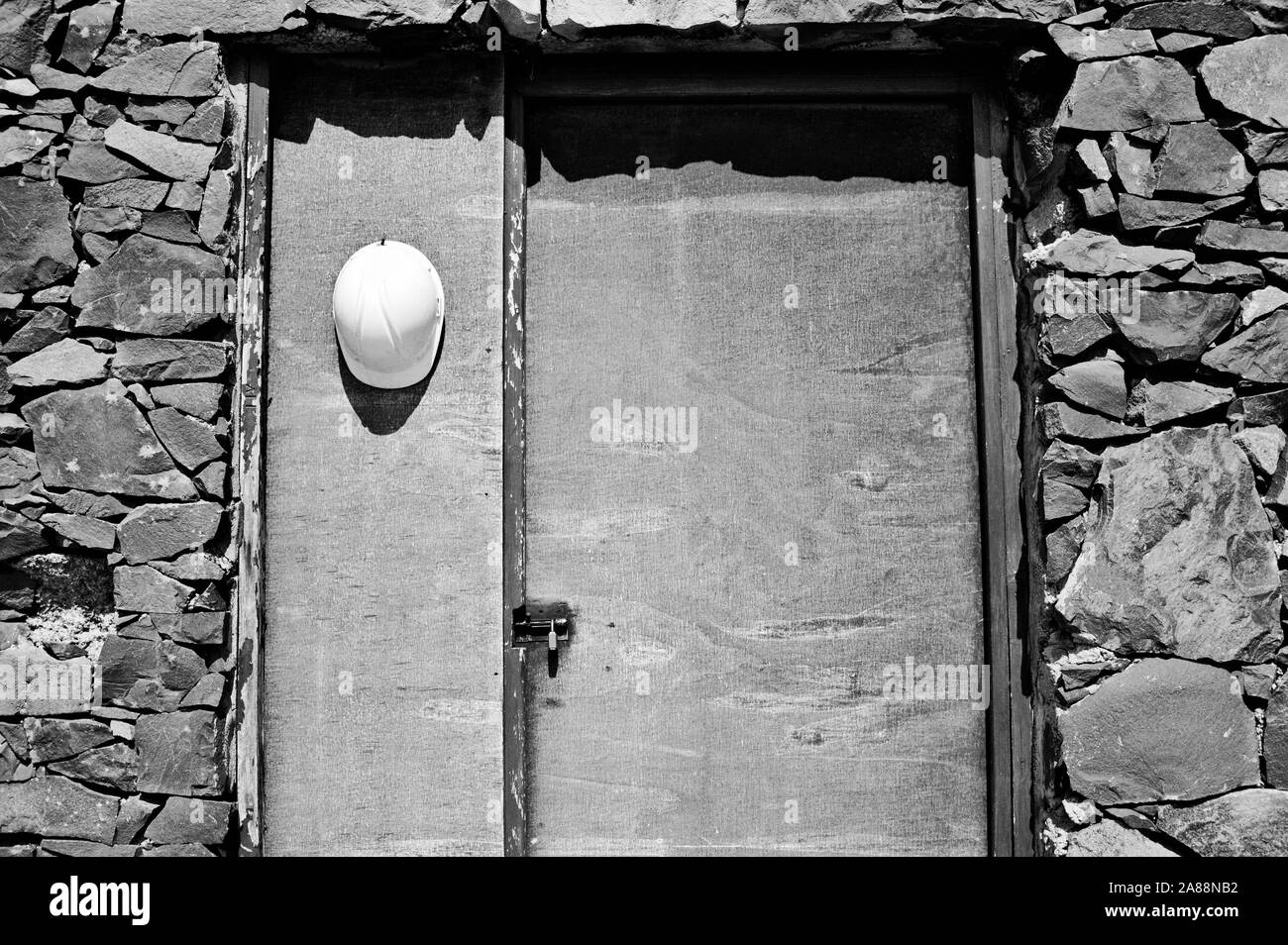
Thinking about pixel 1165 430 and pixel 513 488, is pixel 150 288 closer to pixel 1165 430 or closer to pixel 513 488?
pixel 513 488

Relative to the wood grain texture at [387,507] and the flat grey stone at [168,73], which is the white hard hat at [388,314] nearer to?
the wood grain texture at [387,507]

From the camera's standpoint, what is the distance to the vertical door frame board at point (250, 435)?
268cm

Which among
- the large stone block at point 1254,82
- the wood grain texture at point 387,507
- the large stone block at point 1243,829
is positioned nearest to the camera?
the large stone block at point 1243,829

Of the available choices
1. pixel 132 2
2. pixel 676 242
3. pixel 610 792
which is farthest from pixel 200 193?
pixel 610 792

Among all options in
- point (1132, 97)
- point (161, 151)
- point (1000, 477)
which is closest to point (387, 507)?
point (161, 151)

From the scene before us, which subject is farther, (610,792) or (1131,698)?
(610,792)

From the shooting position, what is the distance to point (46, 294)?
104 inches

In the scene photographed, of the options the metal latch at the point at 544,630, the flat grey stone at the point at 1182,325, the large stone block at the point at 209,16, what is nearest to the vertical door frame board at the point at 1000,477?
the flat grey stone at the point at 1182,325

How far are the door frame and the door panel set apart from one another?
0.06 m

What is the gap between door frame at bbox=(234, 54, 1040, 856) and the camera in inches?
106

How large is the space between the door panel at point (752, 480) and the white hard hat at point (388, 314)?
0.28 meters

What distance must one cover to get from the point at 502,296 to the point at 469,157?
39 cm

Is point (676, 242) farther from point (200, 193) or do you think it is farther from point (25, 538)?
point (25, 538)

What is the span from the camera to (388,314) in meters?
2.66
